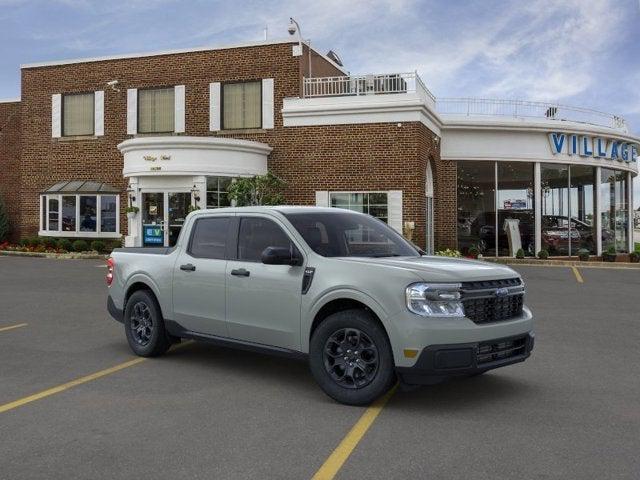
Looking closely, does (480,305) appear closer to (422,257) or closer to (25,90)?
(422,257)

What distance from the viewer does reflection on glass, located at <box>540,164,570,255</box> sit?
25.0 metres

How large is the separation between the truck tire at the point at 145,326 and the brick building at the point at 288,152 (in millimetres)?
13928

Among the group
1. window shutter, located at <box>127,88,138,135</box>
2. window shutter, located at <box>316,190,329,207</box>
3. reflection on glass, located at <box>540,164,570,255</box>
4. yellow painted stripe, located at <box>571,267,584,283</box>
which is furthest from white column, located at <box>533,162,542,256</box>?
window shutter, located at <box>127,88,138,135</box>

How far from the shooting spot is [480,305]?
5469mm

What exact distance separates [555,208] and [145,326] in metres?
21.0

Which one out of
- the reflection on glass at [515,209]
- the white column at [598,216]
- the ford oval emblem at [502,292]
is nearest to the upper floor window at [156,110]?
the reflection on glass at [515,209]

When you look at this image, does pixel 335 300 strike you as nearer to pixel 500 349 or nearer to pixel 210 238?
pixel 500 349

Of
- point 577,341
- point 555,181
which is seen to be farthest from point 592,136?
point 577,341

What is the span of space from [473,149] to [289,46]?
7.88 m

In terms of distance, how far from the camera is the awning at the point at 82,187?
24.9 m

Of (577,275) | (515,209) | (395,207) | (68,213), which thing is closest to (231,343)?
(577,275)

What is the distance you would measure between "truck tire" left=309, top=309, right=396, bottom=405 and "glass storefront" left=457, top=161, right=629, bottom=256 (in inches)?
760

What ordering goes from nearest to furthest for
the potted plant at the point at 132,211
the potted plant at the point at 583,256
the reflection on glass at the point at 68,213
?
the potted plant at the point at 132,211
the potted plant at the point at 583,256
the reflection on glass at the point at 68,213

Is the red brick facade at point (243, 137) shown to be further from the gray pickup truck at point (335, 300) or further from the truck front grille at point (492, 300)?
the truck front grille at point (492, 300)
